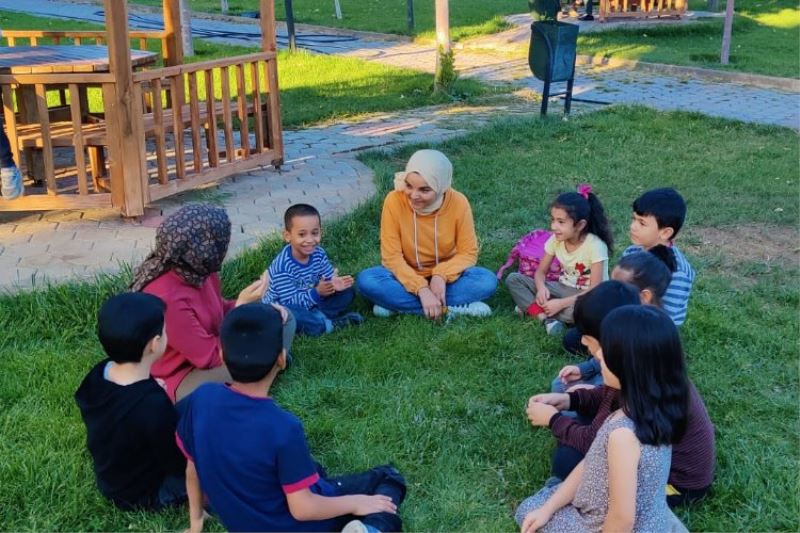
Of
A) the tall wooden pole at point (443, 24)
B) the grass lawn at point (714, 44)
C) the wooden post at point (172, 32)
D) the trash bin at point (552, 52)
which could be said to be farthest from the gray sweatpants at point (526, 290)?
the grass lawn at point (714, 44)

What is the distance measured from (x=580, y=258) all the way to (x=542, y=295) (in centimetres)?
29

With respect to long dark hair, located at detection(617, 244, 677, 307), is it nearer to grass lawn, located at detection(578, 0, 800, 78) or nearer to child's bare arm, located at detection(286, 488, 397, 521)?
child's bare arm, located at detection(286, 488, 397, 521)

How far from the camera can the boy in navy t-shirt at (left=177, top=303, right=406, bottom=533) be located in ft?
8.41

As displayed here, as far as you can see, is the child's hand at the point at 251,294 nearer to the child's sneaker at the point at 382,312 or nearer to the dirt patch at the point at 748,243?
the child's sneaker at the point at 382,312

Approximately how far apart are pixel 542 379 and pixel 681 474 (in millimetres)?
1193

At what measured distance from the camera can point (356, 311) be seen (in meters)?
5.18

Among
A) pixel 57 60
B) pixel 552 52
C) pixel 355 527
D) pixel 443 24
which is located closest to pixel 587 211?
pixel 355 527

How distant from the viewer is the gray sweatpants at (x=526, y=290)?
4.93 m

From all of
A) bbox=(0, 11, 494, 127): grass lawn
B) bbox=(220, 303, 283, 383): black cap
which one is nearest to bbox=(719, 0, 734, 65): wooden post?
bbox=(0, 11, 494, 127): grass lawn

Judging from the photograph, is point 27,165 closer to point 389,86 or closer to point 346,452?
point 346,452

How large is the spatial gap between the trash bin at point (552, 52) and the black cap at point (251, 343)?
25.5 feet

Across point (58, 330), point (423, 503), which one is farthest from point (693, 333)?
point (58, 330)

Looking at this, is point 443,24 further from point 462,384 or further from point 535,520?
point 535,520

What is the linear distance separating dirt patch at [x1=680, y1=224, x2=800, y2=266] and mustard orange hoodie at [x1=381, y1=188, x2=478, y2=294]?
6.23 ft
